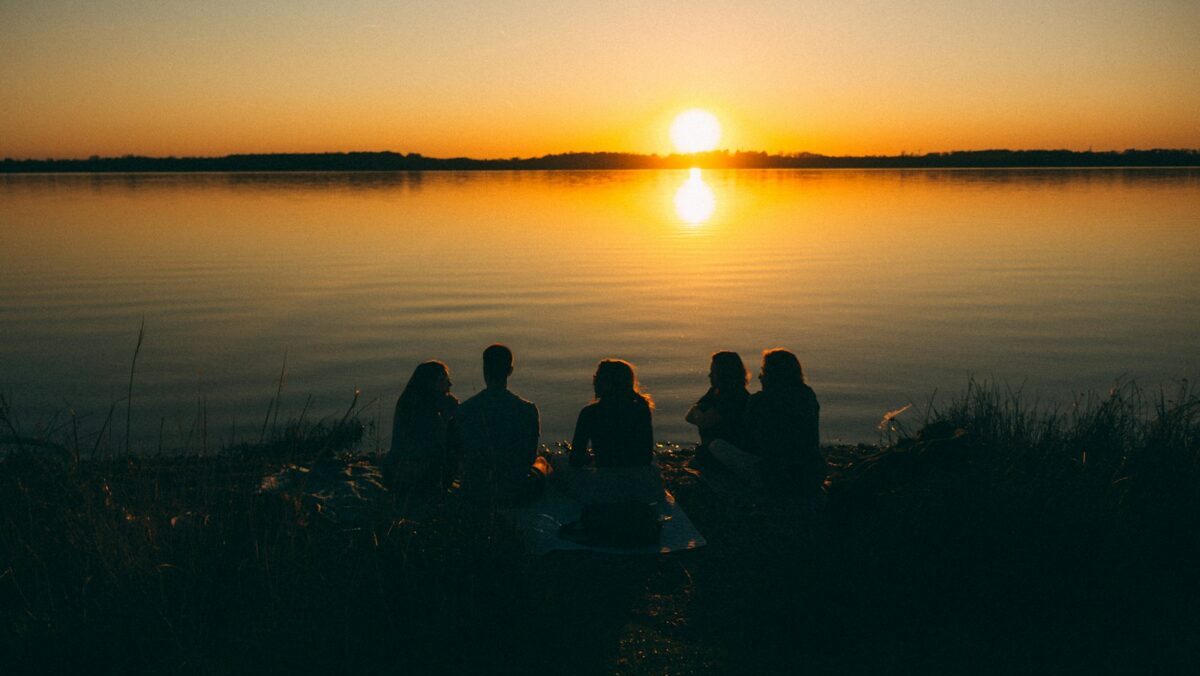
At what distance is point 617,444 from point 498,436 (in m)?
0.90

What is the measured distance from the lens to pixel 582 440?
705 centimetres

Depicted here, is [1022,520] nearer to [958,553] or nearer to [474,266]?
[958,553]

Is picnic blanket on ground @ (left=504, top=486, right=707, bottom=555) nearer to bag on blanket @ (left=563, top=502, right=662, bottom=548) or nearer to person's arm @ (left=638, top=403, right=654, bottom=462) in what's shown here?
bag on blanket @ (left=563, top=502, right=662, bottom=548)

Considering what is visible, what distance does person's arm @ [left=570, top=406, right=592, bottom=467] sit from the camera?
7023 mm

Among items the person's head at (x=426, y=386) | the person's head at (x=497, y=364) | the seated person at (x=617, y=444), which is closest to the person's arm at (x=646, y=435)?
the seated person at (x=617, y=444)

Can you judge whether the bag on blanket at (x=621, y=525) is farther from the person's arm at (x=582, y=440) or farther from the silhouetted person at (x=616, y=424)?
the person's arm at (x=582, y=440)

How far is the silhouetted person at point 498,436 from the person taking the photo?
6.89 metres

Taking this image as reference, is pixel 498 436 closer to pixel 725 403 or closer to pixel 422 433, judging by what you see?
pixel 422 433

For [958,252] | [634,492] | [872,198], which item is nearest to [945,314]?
[958,252]

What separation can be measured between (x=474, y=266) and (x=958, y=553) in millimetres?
23559

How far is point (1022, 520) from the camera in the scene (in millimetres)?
5480

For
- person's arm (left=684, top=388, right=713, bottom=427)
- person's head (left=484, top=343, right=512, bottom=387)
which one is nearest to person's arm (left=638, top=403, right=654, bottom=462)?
person's head (left=484, top=343, right=512, bottom=387)

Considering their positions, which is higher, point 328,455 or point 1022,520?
point 1022,520

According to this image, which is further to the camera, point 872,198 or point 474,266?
point 872,198
